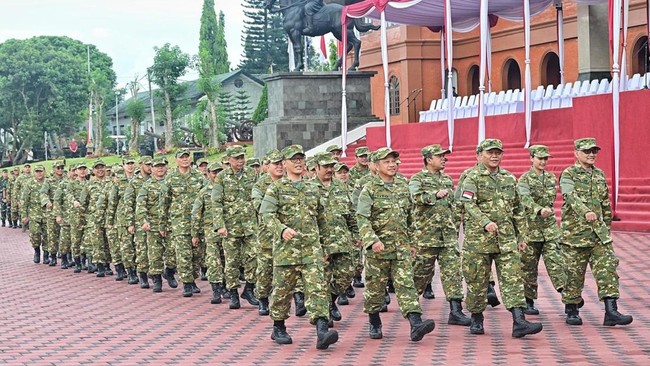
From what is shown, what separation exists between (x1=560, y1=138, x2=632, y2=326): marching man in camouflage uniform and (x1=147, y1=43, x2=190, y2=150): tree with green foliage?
4401 centimetres

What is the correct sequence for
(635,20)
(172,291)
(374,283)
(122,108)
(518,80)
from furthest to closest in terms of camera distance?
(122,108), (518,80), (635,20), (172,291), (374,283)

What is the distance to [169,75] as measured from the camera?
54.8 meters

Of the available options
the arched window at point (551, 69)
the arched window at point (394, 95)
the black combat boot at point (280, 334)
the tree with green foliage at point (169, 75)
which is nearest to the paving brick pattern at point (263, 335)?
the black combat boot at point (280, 334)

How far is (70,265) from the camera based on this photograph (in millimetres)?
20188

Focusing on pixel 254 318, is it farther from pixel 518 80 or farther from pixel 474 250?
pixel 518 80

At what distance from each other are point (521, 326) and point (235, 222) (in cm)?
438

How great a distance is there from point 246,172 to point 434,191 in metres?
3.01

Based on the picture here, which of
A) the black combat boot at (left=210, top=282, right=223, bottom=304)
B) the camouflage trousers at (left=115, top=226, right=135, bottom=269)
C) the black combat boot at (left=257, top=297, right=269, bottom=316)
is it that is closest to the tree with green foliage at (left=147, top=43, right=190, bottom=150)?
the camouflage trousers at (left=115, top=226, right=135, bottom=269)

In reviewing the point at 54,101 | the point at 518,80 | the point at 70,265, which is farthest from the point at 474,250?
the point at 54,101

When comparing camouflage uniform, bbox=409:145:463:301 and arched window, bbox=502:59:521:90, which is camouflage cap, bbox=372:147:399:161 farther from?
arched window, bbox=502:59:521:90

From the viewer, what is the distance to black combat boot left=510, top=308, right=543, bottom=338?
991 centimetres

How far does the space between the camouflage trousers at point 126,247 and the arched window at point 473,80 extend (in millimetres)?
24508

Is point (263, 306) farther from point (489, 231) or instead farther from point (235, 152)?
point (489, 231)

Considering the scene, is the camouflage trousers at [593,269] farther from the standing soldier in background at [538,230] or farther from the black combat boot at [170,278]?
the black combat boot at [170,278]
